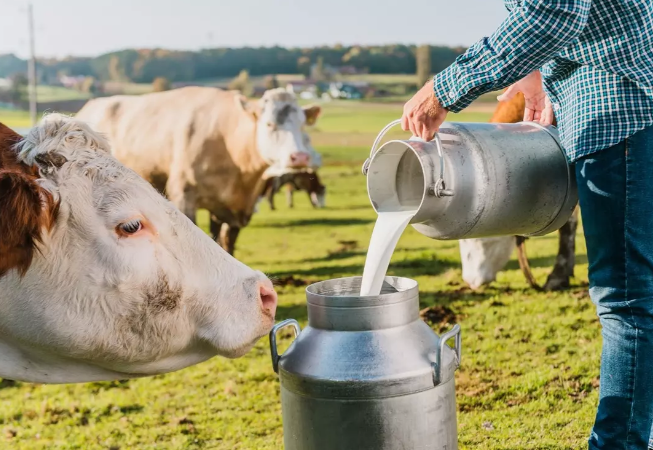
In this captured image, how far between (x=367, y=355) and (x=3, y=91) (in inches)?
834

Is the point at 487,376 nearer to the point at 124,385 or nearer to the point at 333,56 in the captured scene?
the point at 124,385

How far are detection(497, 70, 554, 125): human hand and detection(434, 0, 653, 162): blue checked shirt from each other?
0.58m

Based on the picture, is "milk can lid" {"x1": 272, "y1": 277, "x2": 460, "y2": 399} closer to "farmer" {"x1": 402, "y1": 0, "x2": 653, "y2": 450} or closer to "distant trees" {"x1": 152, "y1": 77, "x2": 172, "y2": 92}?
"farmer" {"x1": 402, "y1": 0, "x2": 653, "y2": 450}

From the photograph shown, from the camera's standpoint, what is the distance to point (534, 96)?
9.53ft

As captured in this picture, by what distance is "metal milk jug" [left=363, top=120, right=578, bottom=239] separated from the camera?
2275 millimetres

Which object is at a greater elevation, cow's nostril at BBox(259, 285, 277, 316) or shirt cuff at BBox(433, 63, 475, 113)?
shirt cuff at BBox(433, 63, 475, 113)

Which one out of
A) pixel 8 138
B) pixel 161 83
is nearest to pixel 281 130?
pixel 8 138

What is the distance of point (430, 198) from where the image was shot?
7.36ft

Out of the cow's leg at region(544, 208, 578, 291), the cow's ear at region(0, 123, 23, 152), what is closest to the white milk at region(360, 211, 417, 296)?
the cow's ear at region(0, 123, 23, 152)

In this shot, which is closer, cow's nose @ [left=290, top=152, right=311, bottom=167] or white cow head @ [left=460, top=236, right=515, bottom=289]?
white cow head @ [left=460, top=236, right=515, bottom=289]

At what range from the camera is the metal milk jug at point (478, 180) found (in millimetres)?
2275

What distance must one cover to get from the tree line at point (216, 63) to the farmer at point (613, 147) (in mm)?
18312

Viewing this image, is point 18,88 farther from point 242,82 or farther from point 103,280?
point 103,280

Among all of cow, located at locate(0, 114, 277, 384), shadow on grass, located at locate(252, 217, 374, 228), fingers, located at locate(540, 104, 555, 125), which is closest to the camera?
cow, located at locate(0, 114, 277, 384)
